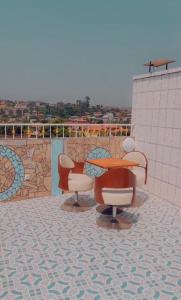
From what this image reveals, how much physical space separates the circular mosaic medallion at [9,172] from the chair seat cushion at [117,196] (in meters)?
1.92

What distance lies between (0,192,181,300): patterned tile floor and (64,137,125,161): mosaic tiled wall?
135 cm

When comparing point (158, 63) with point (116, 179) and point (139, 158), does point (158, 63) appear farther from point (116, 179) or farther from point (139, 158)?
point (116, 179)

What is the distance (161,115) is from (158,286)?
3.34 metres

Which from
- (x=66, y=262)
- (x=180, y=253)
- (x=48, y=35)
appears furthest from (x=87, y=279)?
(x=48, y=35)

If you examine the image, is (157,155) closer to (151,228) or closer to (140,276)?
(151,228)

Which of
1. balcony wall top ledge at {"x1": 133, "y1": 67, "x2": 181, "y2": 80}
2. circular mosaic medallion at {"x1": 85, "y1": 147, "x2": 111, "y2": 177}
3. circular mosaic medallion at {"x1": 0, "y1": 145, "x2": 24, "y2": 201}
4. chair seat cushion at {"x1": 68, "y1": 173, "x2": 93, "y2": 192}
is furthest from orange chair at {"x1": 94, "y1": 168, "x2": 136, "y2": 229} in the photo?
balcony wall top ledge at {"x1": 133, "y1": 67, "x2": 181, "y2": 80}

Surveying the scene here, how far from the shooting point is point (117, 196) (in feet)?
11.2

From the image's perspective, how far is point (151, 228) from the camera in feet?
12.1

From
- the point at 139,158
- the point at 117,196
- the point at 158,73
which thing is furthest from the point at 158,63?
the point at 117,196

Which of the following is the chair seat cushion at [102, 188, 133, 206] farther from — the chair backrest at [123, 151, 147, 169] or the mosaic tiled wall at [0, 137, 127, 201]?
the mosaic tiled wall at [0, 137, 127, 201]

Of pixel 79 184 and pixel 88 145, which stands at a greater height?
pixel 88 145

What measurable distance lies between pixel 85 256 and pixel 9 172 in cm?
235

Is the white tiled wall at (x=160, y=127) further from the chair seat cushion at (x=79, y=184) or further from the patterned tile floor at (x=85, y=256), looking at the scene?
the chair seat cushion at (x=79, y=184)

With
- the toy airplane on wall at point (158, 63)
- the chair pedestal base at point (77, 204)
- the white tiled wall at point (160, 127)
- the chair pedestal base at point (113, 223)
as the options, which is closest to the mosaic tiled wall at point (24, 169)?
the chair pedestal base at point (77, 204)
